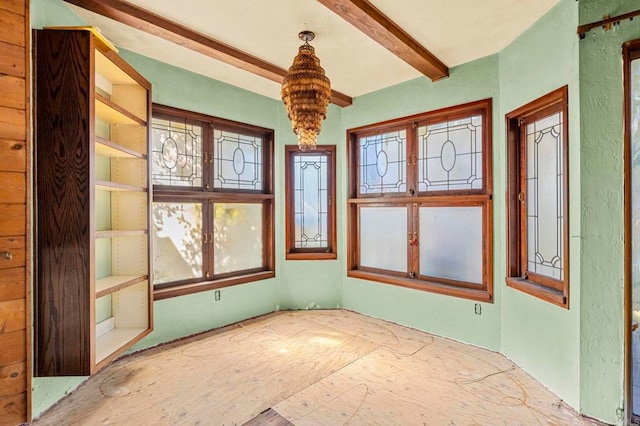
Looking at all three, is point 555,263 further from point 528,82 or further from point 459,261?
point 528,82

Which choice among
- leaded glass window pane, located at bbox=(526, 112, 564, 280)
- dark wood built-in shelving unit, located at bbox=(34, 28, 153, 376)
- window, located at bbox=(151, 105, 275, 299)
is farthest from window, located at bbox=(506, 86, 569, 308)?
dark wood built-in shelving unit, located at bbox=(34, 28, 153, 376)

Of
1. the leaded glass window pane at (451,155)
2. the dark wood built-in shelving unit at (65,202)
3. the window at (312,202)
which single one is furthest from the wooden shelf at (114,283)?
the leaded glass window pane at (451,155)

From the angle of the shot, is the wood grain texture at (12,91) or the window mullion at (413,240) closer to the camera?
the wood grain texture at (12,91)

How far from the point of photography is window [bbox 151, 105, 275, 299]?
122 inches

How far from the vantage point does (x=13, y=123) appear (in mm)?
1588

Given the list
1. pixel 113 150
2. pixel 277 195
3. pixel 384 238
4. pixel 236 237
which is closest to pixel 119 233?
pixel 113 150

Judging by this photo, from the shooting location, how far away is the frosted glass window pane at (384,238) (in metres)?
3.59

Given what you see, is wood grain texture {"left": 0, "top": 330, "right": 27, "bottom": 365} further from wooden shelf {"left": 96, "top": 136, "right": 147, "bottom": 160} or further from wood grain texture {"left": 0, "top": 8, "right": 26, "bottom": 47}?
wood grain texture {"left": 0, "top": 8, "right": 26, "bottom": 47}

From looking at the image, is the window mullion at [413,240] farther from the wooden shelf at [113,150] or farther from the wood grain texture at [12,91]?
the wood grain texture at [12,91]

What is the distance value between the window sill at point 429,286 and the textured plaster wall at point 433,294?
56mm

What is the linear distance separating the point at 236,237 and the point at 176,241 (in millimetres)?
712

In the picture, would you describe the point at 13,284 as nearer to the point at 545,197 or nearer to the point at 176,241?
the point at 176,241

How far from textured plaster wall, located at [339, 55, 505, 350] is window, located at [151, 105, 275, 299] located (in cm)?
116

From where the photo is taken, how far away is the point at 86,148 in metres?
1.84
